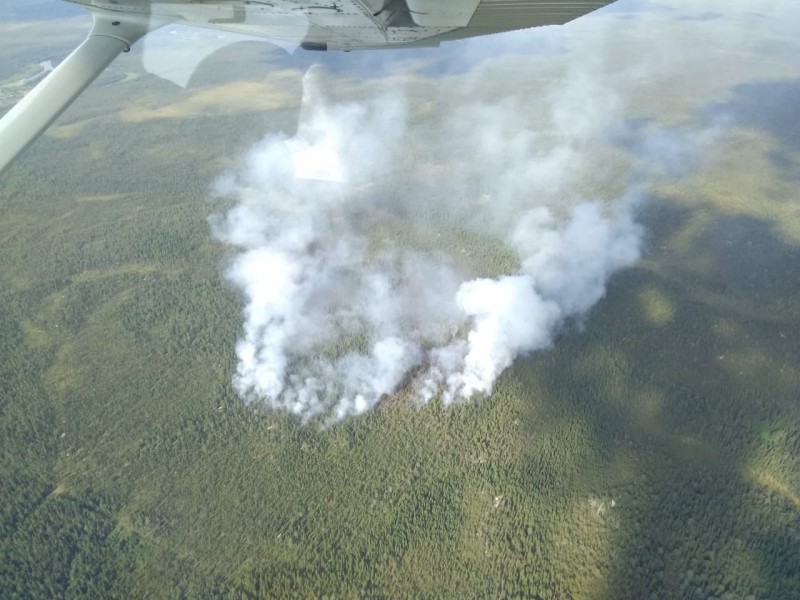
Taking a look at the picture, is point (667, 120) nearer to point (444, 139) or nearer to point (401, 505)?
point (444, 139)

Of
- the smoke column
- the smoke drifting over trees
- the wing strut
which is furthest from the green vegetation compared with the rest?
the wing strut

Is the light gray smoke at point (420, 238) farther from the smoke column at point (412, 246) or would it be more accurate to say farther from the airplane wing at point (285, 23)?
the airplane wing at point (285, 23)

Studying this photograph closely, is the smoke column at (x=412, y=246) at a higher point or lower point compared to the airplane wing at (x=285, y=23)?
lower

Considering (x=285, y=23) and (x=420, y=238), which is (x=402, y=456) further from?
(x=285, y=23)

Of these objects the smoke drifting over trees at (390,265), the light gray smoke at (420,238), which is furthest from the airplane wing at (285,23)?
the smoke drifting over trees at (390,265)

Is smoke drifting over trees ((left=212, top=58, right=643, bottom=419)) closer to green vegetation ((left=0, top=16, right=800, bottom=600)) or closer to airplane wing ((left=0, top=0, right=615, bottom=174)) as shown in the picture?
green vegetation ((left=0, top=16, right=800, bottom=600))

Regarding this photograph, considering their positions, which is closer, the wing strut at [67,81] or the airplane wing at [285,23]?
the airplane wing at [285,23]

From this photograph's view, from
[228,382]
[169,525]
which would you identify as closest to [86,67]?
[169,525]
